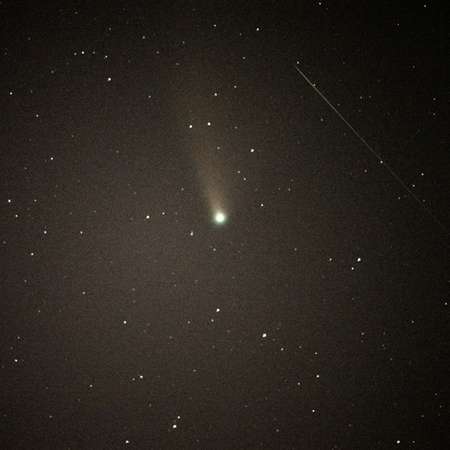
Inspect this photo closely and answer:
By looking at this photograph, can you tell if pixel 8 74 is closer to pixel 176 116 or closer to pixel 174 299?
pixel 176 116

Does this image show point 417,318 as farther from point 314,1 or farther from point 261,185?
point 314,1

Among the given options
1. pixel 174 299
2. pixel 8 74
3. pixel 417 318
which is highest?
pixel 8 74

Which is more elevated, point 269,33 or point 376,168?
point 269,33

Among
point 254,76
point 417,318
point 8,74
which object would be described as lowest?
point 417,318

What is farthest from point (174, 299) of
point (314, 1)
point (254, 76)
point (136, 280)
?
point (314, 1)

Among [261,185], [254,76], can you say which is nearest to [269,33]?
Answer: [254,76]

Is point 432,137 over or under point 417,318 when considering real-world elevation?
over
